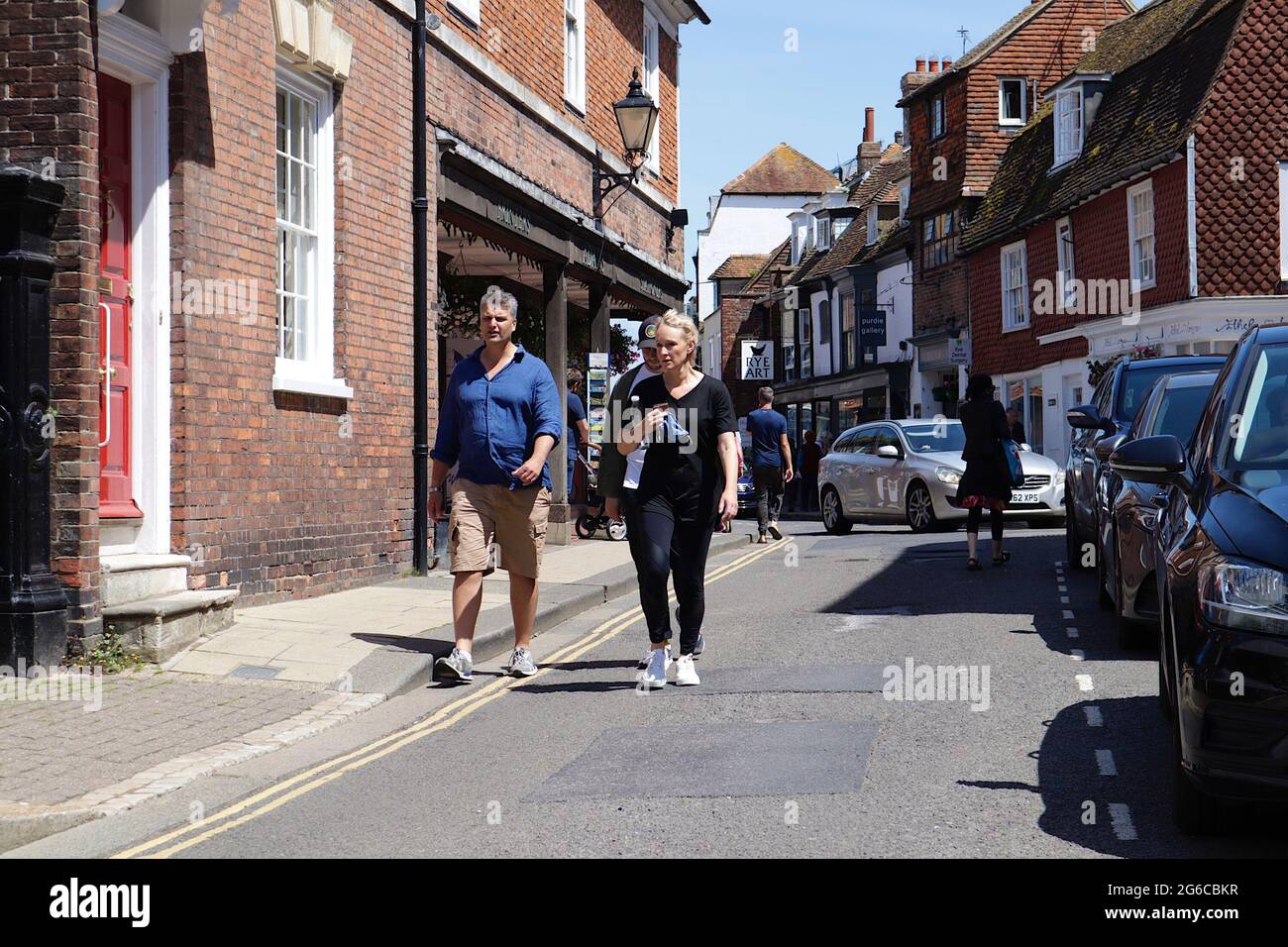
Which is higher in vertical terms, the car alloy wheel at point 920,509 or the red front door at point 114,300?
the red front door at point 114,300

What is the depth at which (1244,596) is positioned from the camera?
14.8 ft

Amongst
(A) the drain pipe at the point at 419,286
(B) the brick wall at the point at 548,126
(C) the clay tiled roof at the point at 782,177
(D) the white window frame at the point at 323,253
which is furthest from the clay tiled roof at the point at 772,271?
(D) the white window frame at the point at 323,253

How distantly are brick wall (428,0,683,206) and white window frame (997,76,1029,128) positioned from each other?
668 inches

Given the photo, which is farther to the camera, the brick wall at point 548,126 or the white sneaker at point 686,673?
the brick wall at point 548,126

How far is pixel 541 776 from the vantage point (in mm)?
6188

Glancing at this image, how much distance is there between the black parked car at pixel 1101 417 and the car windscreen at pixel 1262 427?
6.02m

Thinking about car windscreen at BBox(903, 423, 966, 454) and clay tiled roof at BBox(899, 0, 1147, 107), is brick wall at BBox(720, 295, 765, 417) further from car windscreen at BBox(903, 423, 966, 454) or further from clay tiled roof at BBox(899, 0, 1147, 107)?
car windscreen at BBox(903, 423, 966, 454)

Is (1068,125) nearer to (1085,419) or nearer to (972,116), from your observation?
(972,116)

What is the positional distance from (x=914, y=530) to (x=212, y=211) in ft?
43.7

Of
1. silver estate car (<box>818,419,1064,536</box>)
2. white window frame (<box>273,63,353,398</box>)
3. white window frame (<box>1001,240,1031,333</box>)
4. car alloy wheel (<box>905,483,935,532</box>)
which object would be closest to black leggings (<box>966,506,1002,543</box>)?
silver estate car (<box>818,419,1064,536</box>)

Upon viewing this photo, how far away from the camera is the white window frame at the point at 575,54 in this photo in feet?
62.2

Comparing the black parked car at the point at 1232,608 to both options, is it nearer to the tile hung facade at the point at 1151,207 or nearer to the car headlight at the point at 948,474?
the car headlight at the point at 948,474

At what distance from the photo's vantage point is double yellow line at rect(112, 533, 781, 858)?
538 cm
